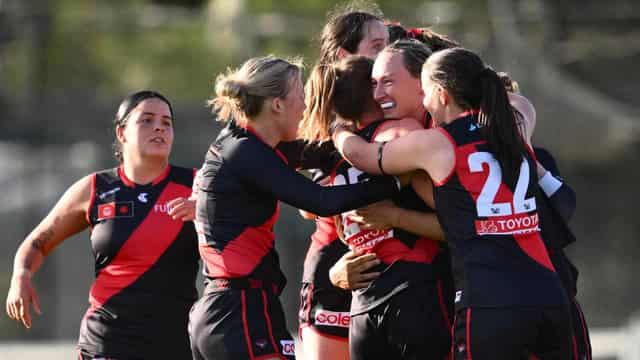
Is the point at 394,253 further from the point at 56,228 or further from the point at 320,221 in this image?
the point at 56,228

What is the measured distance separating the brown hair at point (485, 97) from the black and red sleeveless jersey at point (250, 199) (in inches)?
19.1

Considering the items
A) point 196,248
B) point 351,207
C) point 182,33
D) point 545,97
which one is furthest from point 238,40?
point 351,207

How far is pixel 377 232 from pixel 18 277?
184 centimetres

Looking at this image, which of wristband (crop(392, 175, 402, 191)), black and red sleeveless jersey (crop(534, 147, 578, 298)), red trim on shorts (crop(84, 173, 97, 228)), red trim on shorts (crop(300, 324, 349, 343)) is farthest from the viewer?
red trim on shorts (crop(84, 173, 97, 228))

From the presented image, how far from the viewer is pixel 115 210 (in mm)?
6453

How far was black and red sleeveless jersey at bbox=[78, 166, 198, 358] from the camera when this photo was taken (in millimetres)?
6383

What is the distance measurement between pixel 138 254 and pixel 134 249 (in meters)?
0.03

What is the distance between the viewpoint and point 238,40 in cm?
1738

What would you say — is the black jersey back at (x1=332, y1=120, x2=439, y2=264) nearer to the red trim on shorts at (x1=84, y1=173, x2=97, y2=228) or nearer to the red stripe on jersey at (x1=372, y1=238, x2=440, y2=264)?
the red stripe on jersey at (x1=372, y1=238, x2=440, y2=264)

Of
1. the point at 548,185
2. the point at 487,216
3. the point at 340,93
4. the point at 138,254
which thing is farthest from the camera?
the point at 138,254

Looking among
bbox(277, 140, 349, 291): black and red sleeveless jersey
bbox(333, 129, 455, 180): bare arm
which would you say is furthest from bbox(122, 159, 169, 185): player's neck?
bbox(333, 129, 455, 180): bare arm

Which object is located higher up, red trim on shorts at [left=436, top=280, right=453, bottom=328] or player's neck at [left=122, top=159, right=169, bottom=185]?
player's neck at [left=122, top=159, right=169, bottom=185]

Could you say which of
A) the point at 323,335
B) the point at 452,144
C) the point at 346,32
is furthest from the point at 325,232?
the point at 452,144

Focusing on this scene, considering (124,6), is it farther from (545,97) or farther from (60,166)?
(545,97)
